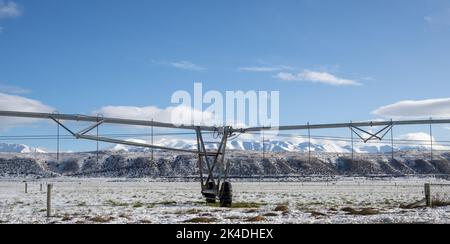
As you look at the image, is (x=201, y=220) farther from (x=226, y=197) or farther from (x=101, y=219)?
(x=226, y=197)

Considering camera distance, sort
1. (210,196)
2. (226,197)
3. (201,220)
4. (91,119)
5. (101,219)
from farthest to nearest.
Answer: (210,196) < (226,197) < (91,119) < (101,219) < (201,220)

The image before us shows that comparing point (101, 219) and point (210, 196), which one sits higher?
point (210, 196)

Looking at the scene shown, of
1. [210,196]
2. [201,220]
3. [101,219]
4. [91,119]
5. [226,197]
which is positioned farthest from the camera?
[210,196]

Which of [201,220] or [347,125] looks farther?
[347,125]

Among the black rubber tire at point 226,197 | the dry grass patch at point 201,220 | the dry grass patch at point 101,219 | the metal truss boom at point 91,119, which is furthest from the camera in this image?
the black rubber tire at point 226,197

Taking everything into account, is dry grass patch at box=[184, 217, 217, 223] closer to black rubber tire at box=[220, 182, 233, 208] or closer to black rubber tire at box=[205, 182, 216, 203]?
black rubber tire at box=[220, 182, 233, 208]

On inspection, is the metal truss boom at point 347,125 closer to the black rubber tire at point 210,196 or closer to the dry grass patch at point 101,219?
the black rubber tire at point 210,196

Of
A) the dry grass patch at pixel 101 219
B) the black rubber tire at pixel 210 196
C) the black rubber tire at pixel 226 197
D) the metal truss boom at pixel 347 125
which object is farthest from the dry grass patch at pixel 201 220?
the metal truss boom at pixel 347 125

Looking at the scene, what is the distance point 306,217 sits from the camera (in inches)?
961

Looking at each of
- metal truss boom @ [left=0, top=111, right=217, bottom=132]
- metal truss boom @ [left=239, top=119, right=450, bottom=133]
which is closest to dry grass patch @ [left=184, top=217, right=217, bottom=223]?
metal truss boom @ [left=0, top=111, right=217, bottom=132]

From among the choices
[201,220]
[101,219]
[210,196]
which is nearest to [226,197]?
[210,196]
